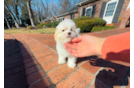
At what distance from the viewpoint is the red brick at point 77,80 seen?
3.14 feet

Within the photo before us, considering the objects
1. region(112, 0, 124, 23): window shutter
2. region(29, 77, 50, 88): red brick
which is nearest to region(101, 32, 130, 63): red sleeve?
region(29, 77, 50, 88): red brick

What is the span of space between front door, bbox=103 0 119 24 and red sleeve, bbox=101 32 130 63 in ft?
37.0

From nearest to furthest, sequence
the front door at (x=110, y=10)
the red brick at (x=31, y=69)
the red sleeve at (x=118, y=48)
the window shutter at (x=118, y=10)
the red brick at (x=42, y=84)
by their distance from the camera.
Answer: the red sleeve at (x=118, y=48) → the red brick at (x=42, y=84) → the red brick at (x=31, y=69) → the window shutter at (x=118, y=10) → the front door at (x=110, y=10)

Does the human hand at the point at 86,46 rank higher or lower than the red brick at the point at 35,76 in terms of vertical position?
higher

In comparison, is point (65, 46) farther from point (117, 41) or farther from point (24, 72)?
point (24, 72)

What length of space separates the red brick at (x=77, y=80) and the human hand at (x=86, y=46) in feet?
1.29

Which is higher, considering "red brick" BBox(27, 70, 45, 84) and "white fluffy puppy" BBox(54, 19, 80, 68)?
"white fluffy puppy" BBox(54, 19, 80, 68)

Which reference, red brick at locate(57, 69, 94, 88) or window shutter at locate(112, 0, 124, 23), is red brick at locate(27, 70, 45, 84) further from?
window shutter at locate(112, 0, 124, 23)

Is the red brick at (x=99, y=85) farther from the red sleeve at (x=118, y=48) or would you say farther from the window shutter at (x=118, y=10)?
the window shutter at (x=118, y=10)

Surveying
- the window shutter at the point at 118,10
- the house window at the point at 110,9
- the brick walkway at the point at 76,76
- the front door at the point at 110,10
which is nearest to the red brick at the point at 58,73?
the brick walkway at the point at 76,76

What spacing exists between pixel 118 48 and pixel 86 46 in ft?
1.49

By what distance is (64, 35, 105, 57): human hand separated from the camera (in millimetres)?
939

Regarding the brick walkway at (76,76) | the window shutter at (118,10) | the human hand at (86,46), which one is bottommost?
the brick walkway at (76,76)

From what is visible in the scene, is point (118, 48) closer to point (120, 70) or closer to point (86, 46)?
point (86, 46)
